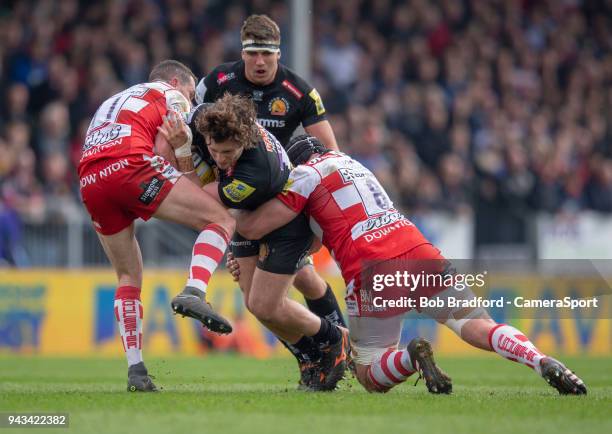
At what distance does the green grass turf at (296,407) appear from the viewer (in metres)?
5.81

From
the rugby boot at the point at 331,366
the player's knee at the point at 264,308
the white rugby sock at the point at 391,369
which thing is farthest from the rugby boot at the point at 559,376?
the player's knee at the point at 264,308

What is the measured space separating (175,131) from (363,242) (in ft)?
5.06

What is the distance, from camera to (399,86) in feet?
66.2

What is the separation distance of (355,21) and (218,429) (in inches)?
646

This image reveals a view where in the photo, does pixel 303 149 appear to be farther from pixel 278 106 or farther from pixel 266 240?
pixel 278 106

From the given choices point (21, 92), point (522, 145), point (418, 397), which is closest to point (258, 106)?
point (418, 397)

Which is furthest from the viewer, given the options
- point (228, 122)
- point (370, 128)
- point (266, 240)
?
point (370, 128)

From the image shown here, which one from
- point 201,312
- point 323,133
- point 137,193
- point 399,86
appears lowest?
point 201,312

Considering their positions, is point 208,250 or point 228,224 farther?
point 228,224

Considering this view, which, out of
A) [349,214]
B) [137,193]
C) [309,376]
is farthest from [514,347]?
[137,193]

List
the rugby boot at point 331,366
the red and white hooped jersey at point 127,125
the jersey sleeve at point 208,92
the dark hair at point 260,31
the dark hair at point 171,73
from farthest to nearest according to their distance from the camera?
the jersey sleeve at point 208,92
the dark hair at point 260,31
the dark hair at point 171,73
the rugby boot at point 331,366
the red and white hooped jersey at point 127,125

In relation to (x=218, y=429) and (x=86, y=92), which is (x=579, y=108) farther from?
(x=218, y=429)

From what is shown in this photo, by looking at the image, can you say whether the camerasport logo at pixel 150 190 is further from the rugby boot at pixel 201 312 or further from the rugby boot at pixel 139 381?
the rugby boot at pixel 139 381

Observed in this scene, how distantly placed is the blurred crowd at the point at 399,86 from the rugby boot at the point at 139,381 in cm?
765
